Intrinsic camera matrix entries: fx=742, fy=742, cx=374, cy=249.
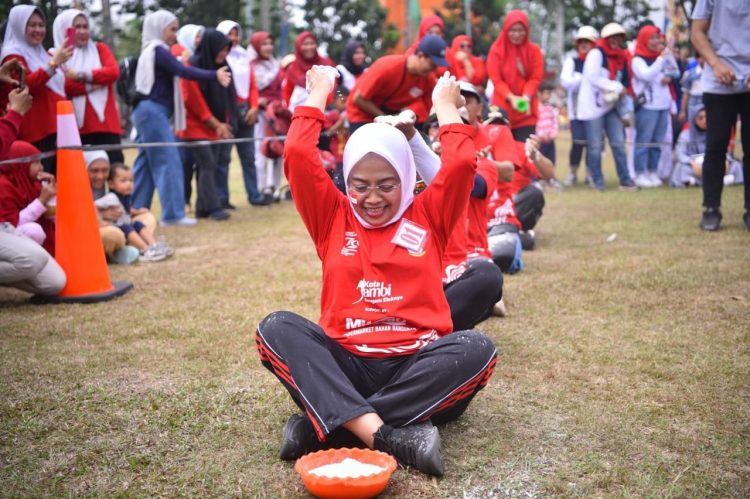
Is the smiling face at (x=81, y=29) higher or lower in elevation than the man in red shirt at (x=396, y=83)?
higher

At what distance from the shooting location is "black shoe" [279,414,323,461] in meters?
2.62

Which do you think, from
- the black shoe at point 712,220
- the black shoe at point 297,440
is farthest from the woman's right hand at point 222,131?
the black shoe at point 297,440

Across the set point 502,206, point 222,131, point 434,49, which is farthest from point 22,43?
point 502,206

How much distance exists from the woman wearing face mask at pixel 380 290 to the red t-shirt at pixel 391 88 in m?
3.23

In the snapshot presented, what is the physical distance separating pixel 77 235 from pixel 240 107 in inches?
187

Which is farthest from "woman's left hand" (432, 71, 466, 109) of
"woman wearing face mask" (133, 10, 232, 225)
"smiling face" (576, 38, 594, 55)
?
"smiling face" (576, 38, 594, 55)

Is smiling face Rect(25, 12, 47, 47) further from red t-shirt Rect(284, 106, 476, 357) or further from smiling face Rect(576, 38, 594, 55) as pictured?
smiling face Rect(576, 38, 594, 55)

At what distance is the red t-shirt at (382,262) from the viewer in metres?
2.80

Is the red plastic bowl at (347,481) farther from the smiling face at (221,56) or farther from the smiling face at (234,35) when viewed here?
the smiling face at (234,35)

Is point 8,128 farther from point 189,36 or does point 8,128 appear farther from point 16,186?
point 189,36

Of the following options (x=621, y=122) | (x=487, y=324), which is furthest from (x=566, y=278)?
(x=621, y=122)

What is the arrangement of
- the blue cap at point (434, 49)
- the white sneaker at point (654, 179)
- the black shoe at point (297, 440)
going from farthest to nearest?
A: the white sneaker at point (654, 179) < the blue cap at point (434, 49) < the black shoe at point (297, 440)

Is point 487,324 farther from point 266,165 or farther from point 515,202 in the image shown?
point 266,165

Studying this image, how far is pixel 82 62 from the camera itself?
693cm
